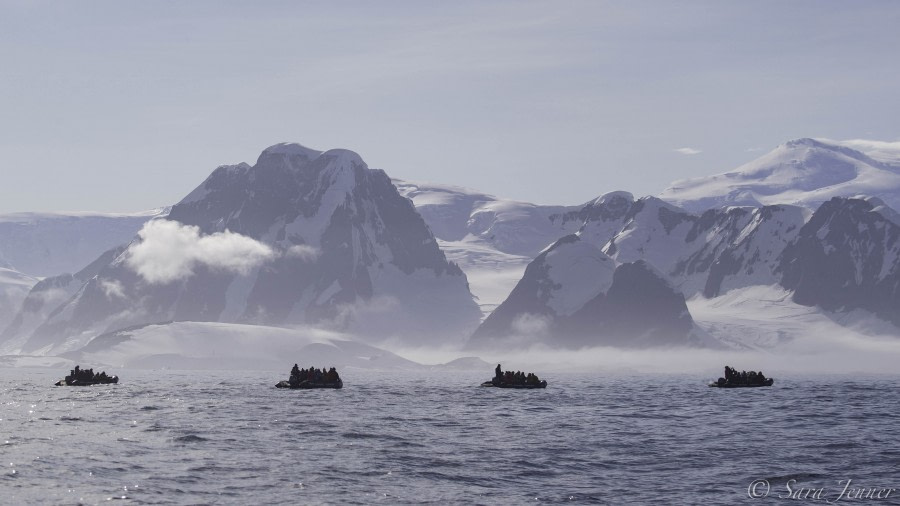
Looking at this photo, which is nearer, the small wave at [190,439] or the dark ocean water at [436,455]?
the dark ocean water at [436,455]

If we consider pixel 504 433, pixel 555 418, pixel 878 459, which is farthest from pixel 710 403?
pixel 878 459

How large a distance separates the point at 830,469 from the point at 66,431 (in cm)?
7241

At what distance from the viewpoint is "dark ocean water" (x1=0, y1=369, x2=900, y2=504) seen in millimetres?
92500

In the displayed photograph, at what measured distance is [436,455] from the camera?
114312 millimetres

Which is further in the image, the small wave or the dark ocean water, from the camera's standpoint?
the small wave

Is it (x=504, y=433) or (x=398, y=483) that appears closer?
(x=398, y=483)

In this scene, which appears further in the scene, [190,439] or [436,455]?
[190,439]

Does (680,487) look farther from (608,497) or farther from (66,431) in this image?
(66,431)

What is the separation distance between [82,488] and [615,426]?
67078mm

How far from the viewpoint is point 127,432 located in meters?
132

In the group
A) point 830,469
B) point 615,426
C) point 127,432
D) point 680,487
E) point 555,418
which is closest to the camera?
point 680,487

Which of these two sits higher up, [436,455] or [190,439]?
[190,439]

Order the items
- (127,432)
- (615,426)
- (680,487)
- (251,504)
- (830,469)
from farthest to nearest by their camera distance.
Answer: (615,426), (127,432), (830,469), (680,487), (251,504)

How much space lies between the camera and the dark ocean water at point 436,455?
92500 millimetres
